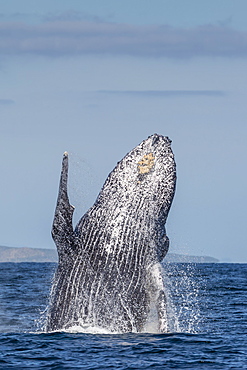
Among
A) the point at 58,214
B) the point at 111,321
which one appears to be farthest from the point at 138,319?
the point at 58,214

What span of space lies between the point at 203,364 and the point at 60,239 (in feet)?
12.1

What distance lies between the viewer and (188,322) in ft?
65.1

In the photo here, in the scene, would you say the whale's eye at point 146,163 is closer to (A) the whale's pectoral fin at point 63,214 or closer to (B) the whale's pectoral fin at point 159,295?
(A) the whale's pectoral fin at point 63,214

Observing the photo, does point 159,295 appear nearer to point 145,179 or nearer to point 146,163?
point 145,179

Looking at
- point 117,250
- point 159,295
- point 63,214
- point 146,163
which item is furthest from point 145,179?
point 159,295

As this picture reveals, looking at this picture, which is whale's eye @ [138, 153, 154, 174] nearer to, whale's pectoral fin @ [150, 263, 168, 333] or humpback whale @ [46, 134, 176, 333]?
humpback whale @ [46, 134, 176, 333]

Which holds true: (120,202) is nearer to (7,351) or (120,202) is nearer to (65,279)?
(65,279)

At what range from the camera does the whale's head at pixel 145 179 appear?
1502 centimetres

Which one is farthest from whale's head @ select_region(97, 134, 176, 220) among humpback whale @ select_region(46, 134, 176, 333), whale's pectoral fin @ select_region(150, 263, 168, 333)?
whale's pectoral fin @ select_region(150, 263, 168, 333)

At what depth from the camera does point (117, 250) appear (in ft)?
47.5

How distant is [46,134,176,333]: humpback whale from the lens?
46.1ft

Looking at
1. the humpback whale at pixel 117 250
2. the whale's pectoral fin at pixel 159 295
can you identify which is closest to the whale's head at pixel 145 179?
the humpback whale at pixel 117 250

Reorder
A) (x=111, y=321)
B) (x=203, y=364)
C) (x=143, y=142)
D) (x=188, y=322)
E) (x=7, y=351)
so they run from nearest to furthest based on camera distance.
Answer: (x=203, y=364)
(x=7, y=351)
(x=111, y=321)
(x=143, y=142)
(x=188, y=322)

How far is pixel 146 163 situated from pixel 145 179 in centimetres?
33
